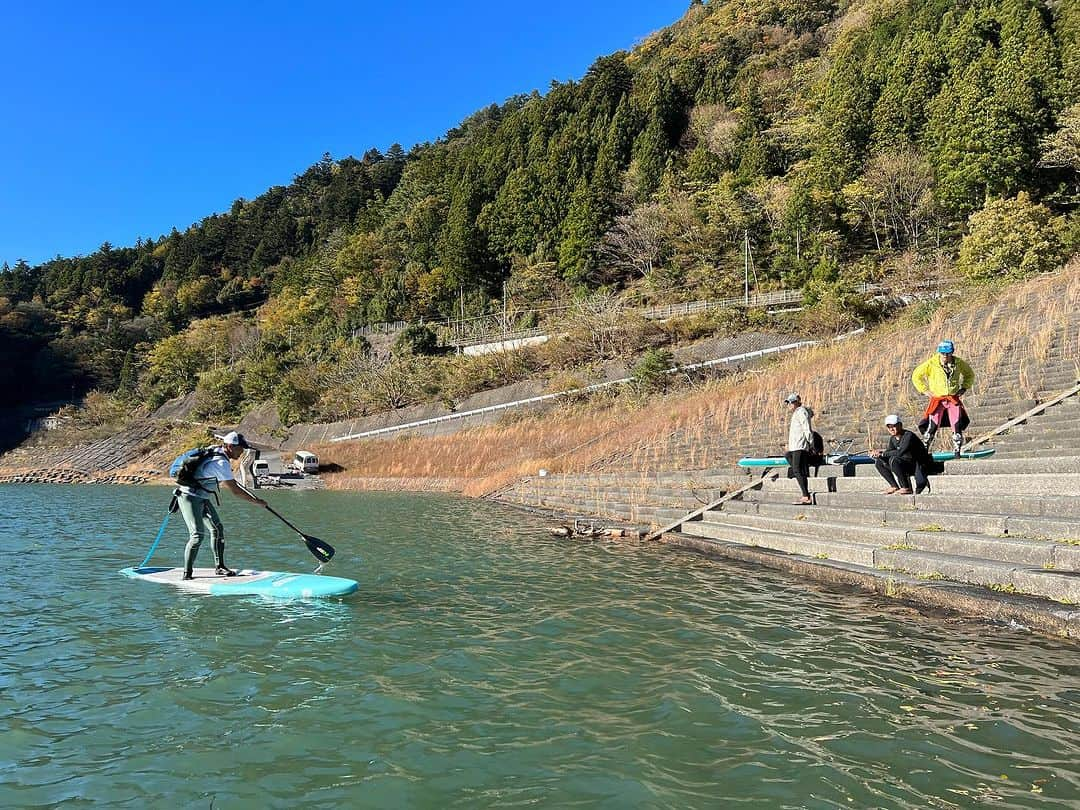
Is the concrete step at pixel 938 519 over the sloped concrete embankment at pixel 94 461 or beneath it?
over

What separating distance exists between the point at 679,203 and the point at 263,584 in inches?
1968

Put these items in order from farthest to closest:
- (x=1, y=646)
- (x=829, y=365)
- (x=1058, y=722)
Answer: (x=829, y=365) < (x=1, y=646) < (x=1058, y=722)

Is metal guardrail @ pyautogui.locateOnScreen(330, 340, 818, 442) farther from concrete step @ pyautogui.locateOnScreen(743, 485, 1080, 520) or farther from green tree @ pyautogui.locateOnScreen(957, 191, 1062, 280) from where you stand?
concrete step @ pyautogui.locateOnScreen(743, 485, 1080, 520)

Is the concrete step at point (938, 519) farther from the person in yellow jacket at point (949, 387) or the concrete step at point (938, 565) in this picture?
the person in yellow jacket at point (949, 387)

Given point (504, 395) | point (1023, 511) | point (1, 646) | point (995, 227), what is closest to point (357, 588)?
point (1, 646)

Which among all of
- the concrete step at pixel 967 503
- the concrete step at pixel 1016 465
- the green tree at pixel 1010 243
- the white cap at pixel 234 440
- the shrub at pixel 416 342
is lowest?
the concrete step at pixel 967 503

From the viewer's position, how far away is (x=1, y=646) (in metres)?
6.29

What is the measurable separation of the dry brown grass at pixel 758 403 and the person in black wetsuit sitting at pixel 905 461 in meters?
5.35

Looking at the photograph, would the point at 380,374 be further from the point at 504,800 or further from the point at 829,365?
the point at 504,800

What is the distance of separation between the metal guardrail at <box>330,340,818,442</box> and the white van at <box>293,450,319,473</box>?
3.94 metres

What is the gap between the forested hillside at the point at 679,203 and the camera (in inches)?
1607

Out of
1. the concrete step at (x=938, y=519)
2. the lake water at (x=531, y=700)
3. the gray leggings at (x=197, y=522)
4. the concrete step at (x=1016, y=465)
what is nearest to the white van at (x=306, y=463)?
the lake water at (x=531, y=700)

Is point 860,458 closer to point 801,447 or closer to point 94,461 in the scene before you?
point 801,447

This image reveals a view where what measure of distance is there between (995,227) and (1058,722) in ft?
125
